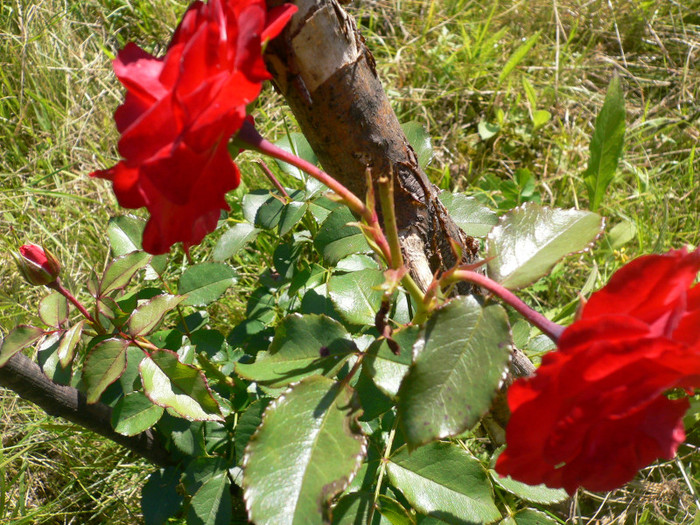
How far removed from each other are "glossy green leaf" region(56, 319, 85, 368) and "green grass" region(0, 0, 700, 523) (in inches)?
29.5

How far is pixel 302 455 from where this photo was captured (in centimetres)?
55

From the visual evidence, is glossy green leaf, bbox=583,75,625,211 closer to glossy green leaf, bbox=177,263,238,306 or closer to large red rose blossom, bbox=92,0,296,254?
glossy green leaf, bbox=177,263,238,306

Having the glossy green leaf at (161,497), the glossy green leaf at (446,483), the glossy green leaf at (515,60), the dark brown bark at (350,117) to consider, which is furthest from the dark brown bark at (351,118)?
the glossy green leaf at (515,60)

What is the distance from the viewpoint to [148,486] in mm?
997

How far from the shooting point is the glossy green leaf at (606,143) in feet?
5.03

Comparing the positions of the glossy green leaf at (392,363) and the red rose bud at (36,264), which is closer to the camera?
the glossy green leaf at (392,363)

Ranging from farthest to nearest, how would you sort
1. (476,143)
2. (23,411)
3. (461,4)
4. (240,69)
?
(461,4) < (476,143) < (23,411) < (240,69)

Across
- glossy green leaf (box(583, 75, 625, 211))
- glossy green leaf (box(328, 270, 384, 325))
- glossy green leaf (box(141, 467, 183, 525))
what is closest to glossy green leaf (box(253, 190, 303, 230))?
glossy green leaf (box(328, 270, 384, 325))

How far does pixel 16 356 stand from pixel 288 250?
1.50 ft

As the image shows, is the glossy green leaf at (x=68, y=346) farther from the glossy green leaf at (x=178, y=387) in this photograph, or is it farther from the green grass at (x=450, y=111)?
the green grass at (x=450, y=111)

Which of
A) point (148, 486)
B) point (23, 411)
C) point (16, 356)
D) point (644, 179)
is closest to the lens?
point (16, 356)

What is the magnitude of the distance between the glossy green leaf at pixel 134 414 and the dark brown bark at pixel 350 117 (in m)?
0.43

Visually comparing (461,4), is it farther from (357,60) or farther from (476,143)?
(357,60)

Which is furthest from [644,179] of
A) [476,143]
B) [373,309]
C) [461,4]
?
[373,309]
